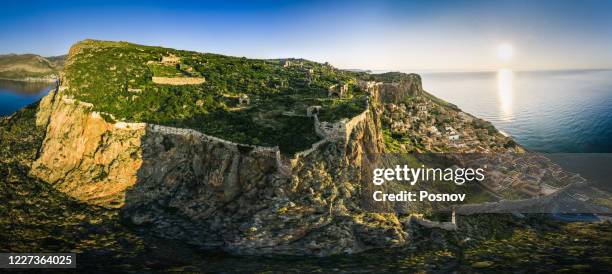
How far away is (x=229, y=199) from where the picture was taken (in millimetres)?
43312

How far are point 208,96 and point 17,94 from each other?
4565 inches

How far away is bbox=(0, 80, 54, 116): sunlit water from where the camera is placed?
11043 cm

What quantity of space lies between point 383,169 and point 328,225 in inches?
610

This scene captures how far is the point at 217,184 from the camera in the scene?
144ft

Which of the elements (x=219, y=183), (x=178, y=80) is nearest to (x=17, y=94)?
(x=178, y=80)

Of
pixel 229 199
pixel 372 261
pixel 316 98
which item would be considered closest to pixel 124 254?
pixel 229 199

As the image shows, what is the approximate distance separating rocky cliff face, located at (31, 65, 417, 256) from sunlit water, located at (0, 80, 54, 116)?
6377 centimetres

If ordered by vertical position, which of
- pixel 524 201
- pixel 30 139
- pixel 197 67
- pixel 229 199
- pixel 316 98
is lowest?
pixel 524 201

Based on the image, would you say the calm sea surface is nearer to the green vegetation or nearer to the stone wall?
the green vegetation

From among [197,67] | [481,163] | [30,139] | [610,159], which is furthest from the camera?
[610,159]

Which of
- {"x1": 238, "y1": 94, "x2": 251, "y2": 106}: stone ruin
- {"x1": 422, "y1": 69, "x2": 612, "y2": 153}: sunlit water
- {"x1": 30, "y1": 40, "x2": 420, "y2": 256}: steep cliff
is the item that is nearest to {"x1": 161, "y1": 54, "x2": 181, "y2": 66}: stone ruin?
{"x1": 238, "y1": 94, "x2": 251, "y2": 106}: stone ruin

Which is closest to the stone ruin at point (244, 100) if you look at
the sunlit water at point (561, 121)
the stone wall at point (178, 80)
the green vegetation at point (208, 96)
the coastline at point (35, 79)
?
the green vegetation at point (208, 96)

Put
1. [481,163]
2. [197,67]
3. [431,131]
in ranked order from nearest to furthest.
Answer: [197,67]
[481,163]
[431,131]

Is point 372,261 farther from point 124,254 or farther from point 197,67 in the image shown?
point 197,67
